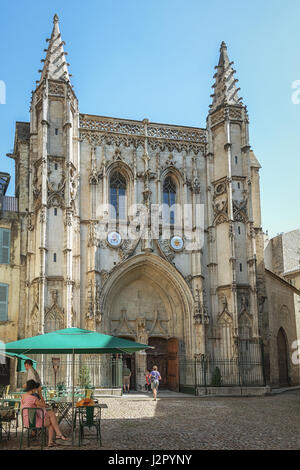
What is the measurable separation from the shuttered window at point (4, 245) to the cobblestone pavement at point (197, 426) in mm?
9467

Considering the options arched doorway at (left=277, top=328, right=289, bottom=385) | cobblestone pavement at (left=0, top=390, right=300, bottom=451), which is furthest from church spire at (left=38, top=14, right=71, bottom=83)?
arched doorway at (left=277, top=328, right=289, bottom=385)

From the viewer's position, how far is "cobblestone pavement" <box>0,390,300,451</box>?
404 inches

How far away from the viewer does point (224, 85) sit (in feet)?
96.0

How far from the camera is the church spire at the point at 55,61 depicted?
2644cm

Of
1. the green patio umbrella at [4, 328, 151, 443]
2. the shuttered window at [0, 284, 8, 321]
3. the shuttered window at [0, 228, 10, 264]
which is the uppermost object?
the shuttered window at [0, 228, 10, 264]

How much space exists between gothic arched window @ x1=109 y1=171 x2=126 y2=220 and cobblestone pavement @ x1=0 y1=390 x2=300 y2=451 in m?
10.5

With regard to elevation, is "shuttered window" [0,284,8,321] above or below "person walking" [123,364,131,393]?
above

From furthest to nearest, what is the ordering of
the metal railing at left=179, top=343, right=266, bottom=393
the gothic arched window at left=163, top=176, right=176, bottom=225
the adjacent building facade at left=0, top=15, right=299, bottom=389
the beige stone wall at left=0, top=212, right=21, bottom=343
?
1. the gothic arched window at left=163, top=176, right=176, bottom=225
2. the metal railing at left=179, top=343, right=266, bottom=393
3. the adjacent building facade at left=0, top=15, right=299, bottom=389
4. the beige stone wall at left=0, top=212, right=21, bottom=343

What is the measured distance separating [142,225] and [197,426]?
14.8 m

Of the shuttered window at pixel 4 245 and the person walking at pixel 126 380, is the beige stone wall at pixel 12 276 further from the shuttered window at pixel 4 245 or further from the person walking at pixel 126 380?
the person walking at pixel 126 380

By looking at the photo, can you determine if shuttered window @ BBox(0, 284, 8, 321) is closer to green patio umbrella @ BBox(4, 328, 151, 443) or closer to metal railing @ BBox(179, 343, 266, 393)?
metal railing @ BBox(179, 343, 266, 393)

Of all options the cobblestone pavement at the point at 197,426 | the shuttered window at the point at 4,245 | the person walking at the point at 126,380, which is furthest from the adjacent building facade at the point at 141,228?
the cobblestone pavement at the point at 197,426
